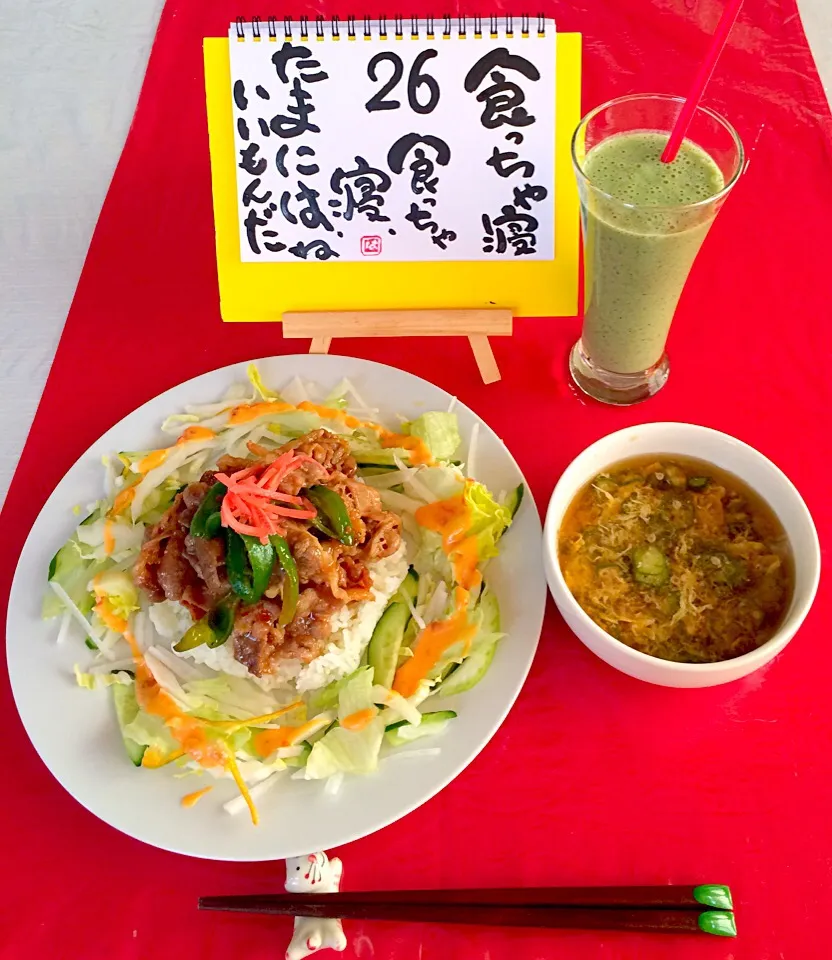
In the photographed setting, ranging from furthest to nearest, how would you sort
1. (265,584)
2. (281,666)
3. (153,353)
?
(153,353) < (281,666) < (265,584)

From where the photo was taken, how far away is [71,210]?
2.78m

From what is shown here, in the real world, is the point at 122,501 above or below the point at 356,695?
above

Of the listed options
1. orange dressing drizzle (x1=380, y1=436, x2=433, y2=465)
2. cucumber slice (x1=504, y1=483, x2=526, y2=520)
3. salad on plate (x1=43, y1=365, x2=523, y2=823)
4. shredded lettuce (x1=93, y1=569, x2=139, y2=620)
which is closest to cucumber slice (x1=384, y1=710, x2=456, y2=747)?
salad on plate (x1=43, y1=365, x2=523, y2=823)

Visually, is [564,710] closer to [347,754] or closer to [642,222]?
[347,754]

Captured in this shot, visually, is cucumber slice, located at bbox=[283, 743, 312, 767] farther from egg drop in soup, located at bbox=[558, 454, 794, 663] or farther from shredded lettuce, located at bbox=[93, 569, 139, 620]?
egg drop in soup, located at bbox=[558, 454, 794, 663]

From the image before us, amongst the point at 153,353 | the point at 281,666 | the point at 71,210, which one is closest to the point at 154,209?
the point at 71,210

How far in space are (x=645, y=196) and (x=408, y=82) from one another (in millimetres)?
586

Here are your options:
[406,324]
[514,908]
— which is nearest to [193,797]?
[514,908]

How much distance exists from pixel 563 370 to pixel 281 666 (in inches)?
43.3

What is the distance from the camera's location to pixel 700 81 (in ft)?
5.01

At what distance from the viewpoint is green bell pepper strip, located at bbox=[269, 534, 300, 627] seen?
1.69 meters

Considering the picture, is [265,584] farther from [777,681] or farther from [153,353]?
[777,681]

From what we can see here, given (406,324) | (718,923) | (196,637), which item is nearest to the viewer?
(718,923)

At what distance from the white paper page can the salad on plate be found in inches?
17.9
